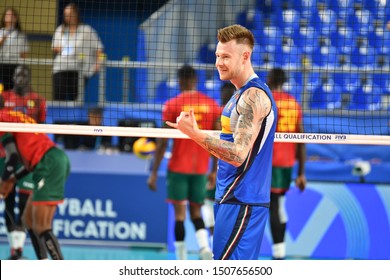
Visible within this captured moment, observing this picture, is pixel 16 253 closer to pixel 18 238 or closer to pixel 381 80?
pixel 18 238

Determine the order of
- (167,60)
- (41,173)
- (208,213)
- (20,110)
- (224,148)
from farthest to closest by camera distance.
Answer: (167,60) → (208,213) → (20,110) → (41,173) → (224,148)

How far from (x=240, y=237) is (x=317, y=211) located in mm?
5951

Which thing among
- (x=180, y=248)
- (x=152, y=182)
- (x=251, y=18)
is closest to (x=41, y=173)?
(x=152, y=182)

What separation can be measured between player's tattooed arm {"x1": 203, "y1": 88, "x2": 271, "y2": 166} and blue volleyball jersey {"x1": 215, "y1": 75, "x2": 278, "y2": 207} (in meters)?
0.10

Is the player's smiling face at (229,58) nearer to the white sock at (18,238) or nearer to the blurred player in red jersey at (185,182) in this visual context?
the blurred player in red jersey at (185,182)

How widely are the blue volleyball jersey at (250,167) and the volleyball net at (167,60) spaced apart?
3.88m

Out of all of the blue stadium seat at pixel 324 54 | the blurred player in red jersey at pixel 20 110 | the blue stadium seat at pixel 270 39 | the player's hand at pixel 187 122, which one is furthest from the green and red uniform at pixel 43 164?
the blue stadium seat at pixel 270 39

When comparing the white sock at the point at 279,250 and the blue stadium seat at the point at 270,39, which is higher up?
the blue stadium seat at the point at 270,39

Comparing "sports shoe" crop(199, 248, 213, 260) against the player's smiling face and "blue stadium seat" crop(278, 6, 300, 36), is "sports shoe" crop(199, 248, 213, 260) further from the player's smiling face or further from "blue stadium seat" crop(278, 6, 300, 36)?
"blue stadium seat" crop(278, 6, 300, 36)

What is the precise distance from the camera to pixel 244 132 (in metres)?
5.52

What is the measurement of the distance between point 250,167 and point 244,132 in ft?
1.30

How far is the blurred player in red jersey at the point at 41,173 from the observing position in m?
9.43
